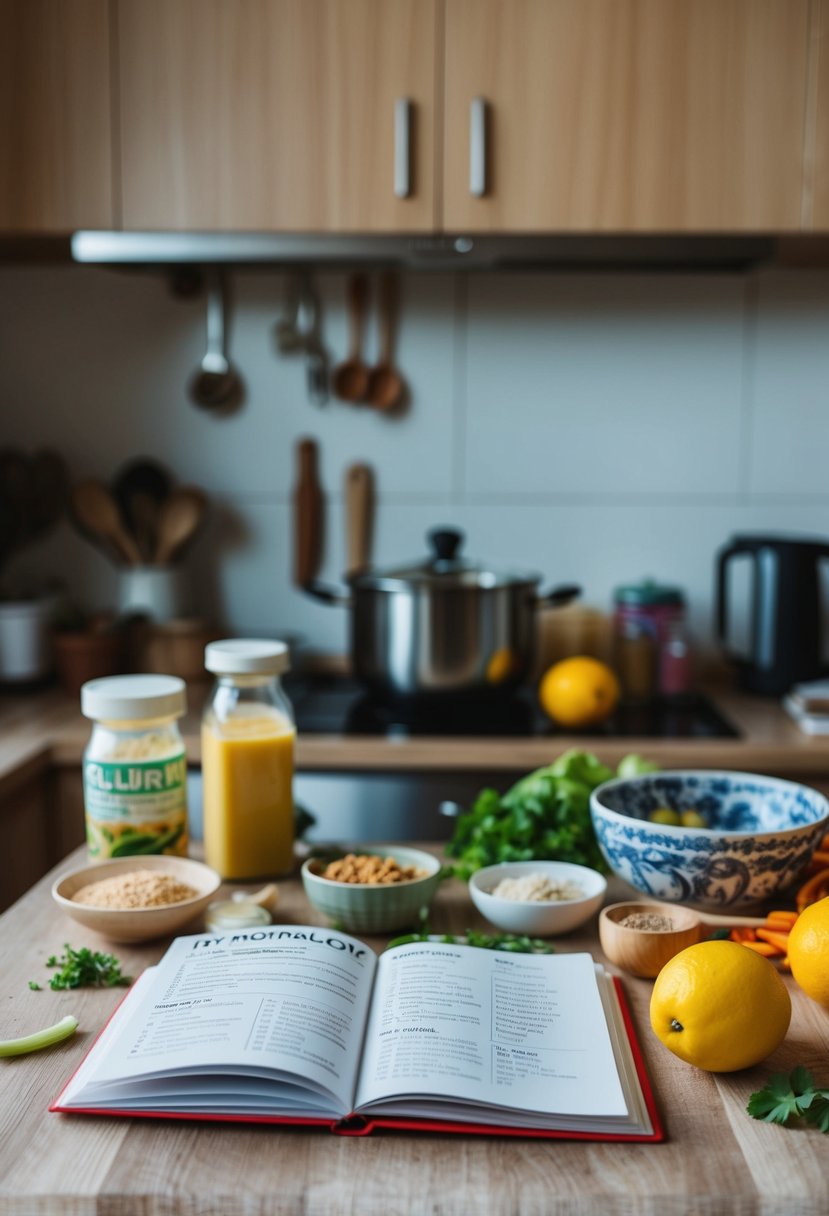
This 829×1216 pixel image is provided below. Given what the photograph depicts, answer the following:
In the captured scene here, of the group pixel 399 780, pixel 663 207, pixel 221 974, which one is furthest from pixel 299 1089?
pixel 663 207

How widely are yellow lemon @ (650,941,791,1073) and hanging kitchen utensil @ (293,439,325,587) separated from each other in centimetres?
163

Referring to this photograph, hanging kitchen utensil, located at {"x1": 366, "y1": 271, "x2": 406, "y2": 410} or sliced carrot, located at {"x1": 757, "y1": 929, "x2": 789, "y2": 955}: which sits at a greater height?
hanging kitchen utensil, located at {"x1": 366, "y1": 271, "x2": 406, "y2": 410}

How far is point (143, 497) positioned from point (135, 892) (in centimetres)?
144

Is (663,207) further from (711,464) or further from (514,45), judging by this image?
(711,464)

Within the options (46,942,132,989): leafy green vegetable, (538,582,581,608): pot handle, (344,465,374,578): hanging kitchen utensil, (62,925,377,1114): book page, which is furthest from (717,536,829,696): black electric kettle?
(46,942,132,989): leafy green vegetable

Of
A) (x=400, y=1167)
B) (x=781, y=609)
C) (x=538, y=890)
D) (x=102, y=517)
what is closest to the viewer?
(x=400, y=1167)

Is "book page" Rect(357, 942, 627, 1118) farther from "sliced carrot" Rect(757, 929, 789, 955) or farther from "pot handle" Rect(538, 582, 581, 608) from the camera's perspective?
"pot handle" Rect(538, 582, 581, 608)

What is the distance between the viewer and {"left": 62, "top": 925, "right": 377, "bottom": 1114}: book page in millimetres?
765

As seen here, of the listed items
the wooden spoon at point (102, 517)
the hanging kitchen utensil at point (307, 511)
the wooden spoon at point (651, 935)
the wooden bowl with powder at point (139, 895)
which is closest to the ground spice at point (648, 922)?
the wooden spoon at point (651, 935)

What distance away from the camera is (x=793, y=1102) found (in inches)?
29.8

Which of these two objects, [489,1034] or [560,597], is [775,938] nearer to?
[489,1034]

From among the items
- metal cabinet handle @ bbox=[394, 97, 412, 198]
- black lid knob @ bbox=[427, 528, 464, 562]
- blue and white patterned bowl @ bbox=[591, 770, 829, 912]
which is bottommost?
blue and white patterned bowl @ bbox=[591, 770, 829, 912]

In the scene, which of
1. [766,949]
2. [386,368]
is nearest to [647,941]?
[766,949]

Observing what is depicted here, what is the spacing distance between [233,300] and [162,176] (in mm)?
388
